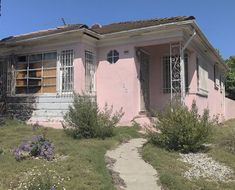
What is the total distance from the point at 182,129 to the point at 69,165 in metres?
3.20

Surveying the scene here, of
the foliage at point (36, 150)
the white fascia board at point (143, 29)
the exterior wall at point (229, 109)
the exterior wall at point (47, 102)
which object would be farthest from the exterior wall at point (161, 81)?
the exterior wall at point (229, 109)

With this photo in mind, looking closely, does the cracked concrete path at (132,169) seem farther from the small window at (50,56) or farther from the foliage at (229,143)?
the small window at (50,56)

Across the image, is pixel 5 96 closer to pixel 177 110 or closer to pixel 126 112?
pixel 126 112

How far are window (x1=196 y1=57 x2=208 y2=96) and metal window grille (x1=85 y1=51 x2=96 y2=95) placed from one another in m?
4.56

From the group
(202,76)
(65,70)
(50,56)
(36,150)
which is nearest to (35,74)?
(50,56)

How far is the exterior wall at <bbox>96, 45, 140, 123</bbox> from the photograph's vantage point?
583 inches

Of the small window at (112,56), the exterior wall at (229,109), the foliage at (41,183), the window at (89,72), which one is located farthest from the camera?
the exterior wall at (229,109)

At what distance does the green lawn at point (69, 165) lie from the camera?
7.01 metres

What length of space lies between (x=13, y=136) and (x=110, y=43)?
229 inches

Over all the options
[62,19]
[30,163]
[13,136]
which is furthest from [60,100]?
[62,19]

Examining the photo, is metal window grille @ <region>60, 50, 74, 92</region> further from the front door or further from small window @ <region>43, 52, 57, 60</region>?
the front door

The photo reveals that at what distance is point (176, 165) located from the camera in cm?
827

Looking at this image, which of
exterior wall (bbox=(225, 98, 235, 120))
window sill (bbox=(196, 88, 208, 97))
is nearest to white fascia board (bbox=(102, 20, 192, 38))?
window sill (bbox=(196, 88, 208, 97))

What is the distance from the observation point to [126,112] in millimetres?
14867
